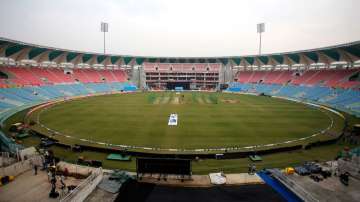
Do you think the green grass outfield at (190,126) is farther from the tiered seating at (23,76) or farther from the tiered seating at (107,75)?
the tiered seating at (107,75)

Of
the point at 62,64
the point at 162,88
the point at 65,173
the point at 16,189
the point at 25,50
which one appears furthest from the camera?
the point at 162,88

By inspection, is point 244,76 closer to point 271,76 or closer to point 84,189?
point 271,76

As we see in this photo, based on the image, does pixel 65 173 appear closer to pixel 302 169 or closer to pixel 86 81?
pixel 302 169

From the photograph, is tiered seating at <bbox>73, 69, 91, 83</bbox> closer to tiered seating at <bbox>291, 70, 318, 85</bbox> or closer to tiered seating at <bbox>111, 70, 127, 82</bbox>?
tiered seating at <bbox>111, 70, 127, 82</bbox>

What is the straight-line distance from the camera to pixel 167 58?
112 metres

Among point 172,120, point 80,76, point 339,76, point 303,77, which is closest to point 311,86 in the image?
point 339,76

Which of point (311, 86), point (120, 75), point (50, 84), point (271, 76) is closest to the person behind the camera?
point (311, 86)

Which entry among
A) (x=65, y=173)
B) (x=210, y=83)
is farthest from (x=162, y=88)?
(x=65, y=173)

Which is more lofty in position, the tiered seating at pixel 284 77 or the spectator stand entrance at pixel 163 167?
the tiered seating at pixel 284 77

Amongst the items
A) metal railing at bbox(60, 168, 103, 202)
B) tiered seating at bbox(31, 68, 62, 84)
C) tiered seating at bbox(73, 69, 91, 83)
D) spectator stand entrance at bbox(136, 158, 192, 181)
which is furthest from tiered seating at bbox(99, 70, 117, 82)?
spectator stand entrance at bbox(136, 158, 192, 181)

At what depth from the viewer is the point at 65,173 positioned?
59.3ft

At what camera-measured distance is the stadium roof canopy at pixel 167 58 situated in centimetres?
5978

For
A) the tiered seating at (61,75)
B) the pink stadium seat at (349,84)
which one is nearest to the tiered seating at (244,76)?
the pink stadium seat at (349,84)

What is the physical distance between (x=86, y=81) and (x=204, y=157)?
3093 inches
